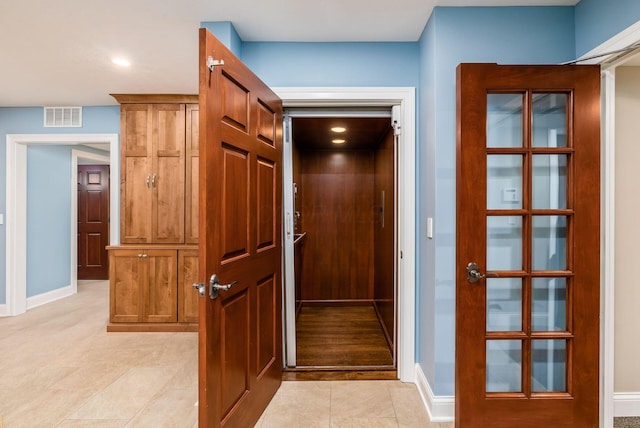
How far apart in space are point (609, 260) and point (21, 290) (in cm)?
569

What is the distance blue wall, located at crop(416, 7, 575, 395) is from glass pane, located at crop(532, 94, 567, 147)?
0.36 meters

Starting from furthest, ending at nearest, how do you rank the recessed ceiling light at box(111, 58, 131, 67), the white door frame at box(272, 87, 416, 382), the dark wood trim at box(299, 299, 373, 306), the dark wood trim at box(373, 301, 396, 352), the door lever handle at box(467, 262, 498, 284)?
1. the dark wood trim at box(299, 299, 373, 306)
2. the dark wood trim at box(373, 301, 396, 352)
3. the recessed ceiling light at box(111, 58, 131, 67)
4. the white door frame at box(272, 87, 416, 382)
5. the door lever handle at box(467, 262, 498, 284)

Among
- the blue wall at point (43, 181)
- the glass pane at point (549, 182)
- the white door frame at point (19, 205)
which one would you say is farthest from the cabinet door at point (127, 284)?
the glass pane at point (549, 182)

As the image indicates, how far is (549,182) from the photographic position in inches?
70.8

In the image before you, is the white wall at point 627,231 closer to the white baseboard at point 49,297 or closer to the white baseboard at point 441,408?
the white baseboard at point 441,408

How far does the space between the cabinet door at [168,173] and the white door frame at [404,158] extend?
5.59 ft

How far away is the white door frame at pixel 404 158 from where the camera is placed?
90.6 inches

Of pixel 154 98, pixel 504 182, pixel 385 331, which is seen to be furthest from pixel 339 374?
pixel 154 98

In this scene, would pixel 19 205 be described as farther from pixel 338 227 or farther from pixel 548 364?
pixel 548 364

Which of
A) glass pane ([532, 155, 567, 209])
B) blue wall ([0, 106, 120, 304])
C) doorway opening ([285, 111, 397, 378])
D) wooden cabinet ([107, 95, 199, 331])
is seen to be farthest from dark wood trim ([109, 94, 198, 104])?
glass pane ([532, 155, 567, 209])

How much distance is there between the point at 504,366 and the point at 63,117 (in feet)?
16.0

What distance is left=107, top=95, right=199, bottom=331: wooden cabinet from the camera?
137 inches

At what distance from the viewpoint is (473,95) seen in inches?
67.6

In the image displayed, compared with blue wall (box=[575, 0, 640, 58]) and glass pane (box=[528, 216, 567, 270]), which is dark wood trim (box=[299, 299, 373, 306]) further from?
blue wall (box=[575, 0, 640, 58])
